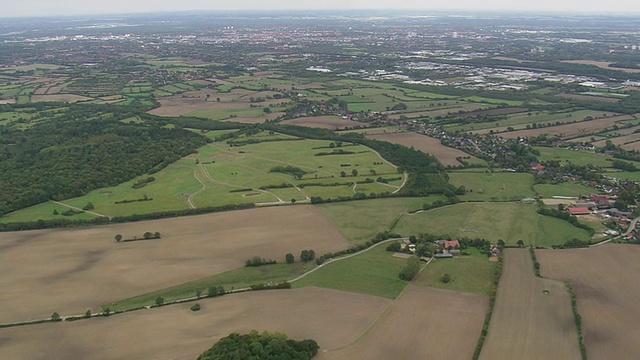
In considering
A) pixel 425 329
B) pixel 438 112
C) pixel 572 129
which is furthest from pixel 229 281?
→ pixel 438 112

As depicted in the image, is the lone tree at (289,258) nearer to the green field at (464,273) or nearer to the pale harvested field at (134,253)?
the pale harvested field at (134,253)

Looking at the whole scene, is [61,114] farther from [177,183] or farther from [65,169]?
[177,183]

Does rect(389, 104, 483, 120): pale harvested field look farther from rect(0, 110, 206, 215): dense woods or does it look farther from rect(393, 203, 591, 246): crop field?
rect(393, 203, 591, 246): crop field

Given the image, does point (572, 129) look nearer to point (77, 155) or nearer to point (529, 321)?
point (529, 321)

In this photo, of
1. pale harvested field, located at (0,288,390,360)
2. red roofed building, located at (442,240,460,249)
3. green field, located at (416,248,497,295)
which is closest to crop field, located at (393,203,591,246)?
red roofed building, located at (442,240,460,249)

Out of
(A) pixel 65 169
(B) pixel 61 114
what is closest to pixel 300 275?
(A) pixel 65 169

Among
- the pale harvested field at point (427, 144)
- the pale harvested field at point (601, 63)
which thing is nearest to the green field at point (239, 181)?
the pale harvested field at point (427, 144)
